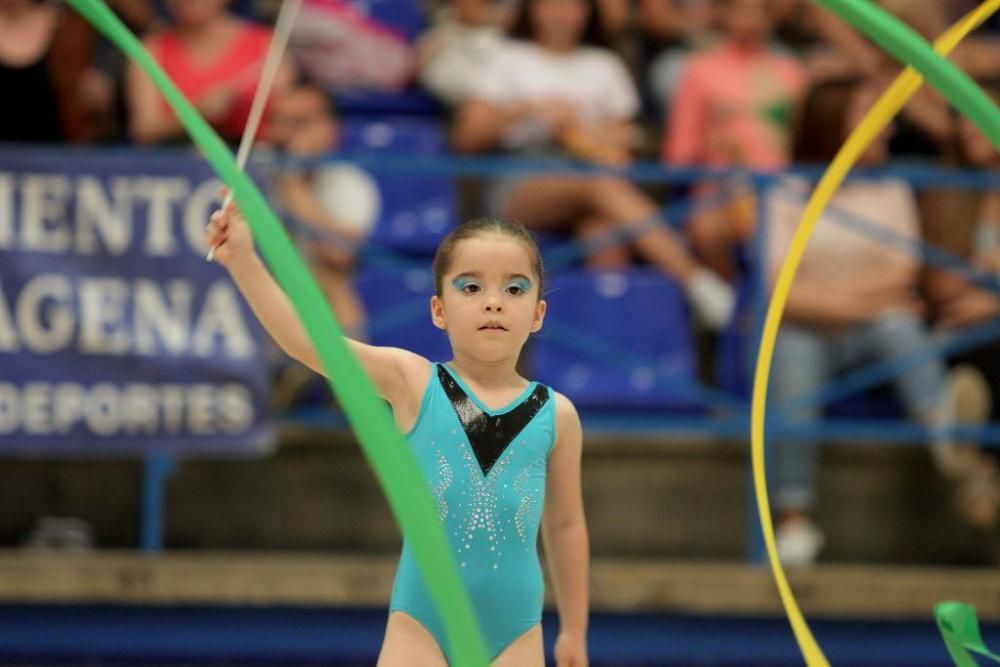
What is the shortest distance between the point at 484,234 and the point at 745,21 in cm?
362

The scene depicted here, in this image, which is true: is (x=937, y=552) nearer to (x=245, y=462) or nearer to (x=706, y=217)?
(x=706, y=217)

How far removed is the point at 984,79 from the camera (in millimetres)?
6473

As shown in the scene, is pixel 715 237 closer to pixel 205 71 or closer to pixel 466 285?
pixel 205 71

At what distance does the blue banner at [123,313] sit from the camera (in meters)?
5.19

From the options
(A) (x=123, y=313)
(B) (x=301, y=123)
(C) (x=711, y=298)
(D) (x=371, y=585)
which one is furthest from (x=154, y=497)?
(C) (x=711, y=298)

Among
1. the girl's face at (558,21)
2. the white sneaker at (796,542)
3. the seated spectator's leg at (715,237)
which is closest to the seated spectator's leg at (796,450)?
the white sneaker at (796,542)

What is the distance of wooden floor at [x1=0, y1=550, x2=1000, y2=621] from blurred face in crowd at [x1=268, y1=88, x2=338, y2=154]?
5.07ft

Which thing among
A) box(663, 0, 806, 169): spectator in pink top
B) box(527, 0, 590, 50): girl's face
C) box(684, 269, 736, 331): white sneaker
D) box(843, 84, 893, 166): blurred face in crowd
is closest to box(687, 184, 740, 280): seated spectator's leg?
box(684, 269, 736, 331): white sneaker

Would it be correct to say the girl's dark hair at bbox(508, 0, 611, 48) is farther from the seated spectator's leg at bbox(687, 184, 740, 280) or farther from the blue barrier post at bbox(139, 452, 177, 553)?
the blue barrier post at bbox(139, 452, 177, 553)

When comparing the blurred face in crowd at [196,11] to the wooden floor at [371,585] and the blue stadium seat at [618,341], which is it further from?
the wooden floor at [371,585]

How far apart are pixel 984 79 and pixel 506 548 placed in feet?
13.6

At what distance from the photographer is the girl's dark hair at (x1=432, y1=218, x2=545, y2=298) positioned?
3.11 metres

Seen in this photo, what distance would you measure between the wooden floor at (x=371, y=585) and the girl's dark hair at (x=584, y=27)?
2.24 meters

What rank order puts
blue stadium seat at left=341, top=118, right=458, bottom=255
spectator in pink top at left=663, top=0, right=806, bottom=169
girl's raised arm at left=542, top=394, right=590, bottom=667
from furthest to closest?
1. spectator in pink top at left=663, top=0, right=806, bottom=169
2. blue stadium seat at left=341, top=118, right=458, bottom=255
3. girl's raised arm at left=542, top=394, right=590, bottom=667
